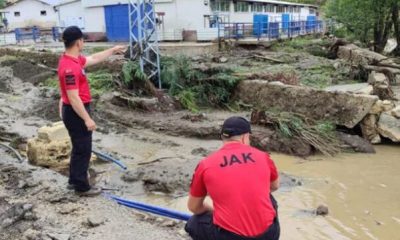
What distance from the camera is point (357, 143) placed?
10891 mm

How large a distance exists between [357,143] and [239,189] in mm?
8407

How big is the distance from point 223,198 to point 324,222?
3.88m

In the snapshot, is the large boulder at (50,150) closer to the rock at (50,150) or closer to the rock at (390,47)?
the rock at (50,150)

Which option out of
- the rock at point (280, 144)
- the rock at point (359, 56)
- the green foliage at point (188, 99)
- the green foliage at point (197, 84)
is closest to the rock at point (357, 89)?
the rock at point (280, 144)

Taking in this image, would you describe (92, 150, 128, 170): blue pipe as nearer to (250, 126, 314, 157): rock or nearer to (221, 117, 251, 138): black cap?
(250, 126, 314, 157): rock

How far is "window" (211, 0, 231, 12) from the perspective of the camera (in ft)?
95.0

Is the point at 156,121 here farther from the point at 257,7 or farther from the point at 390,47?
the point at 257,7

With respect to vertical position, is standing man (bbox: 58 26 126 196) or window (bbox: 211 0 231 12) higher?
window (bbox: 211 0 231 12)

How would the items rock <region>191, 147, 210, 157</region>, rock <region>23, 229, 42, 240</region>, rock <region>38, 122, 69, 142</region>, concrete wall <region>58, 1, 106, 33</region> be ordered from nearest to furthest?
1. rock <region>23, 229, 42, 240</region>
2. rock <region>38, 122, 69, 142</region>
3. rock <region>191, 147, 210, 157</region>
4. concrete wall <region>58, 1, 106, 33</region>

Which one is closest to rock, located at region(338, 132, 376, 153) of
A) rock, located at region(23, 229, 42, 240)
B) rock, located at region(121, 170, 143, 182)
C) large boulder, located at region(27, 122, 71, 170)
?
rock, located at region(121, 170, 143, 182)

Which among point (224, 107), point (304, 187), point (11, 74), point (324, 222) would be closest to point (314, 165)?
point (304, 187)

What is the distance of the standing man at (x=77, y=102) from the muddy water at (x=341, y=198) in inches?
64.6

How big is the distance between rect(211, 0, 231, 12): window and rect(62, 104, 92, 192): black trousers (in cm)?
2432

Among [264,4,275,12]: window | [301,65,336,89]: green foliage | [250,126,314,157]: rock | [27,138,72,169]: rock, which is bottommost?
[250,126,314,157]: rock
